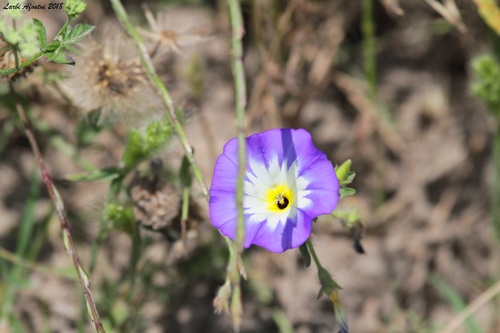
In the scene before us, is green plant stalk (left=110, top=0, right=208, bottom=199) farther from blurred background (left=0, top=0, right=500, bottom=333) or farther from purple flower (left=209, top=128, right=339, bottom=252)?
blurred background (left=0, top=0, right=500, bottom=333)

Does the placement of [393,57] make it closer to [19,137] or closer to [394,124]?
[394,124]

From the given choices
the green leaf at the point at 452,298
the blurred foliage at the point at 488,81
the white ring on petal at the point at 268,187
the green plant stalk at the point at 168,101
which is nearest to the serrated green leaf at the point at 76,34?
the green plant stalk at the point at 168,101

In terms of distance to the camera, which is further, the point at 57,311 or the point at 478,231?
the point at 478,231

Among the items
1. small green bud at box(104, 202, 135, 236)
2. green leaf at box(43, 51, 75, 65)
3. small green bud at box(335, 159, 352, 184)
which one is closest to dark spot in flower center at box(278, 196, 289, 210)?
small green bud at box(335, 159, 352, 184)

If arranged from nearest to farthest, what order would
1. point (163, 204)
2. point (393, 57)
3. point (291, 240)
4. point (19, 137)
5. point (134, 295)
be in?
point (291, 240)
point (163, 204)
point (134, 295)
point (19, 137)
point (393, 57)

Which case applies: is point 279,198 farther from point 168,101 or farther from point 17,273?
point 17,273

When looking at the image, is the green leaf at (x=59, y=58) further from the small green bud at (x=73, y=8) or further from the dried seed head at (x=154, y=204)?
the dried seed head at (x=154, y=204)

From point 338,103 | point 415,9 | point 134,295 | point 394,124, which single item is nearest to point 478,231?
point 394,124

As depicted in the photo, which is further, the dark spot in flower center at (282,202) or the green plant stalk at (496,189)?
the green plant stalk at (496,189)
